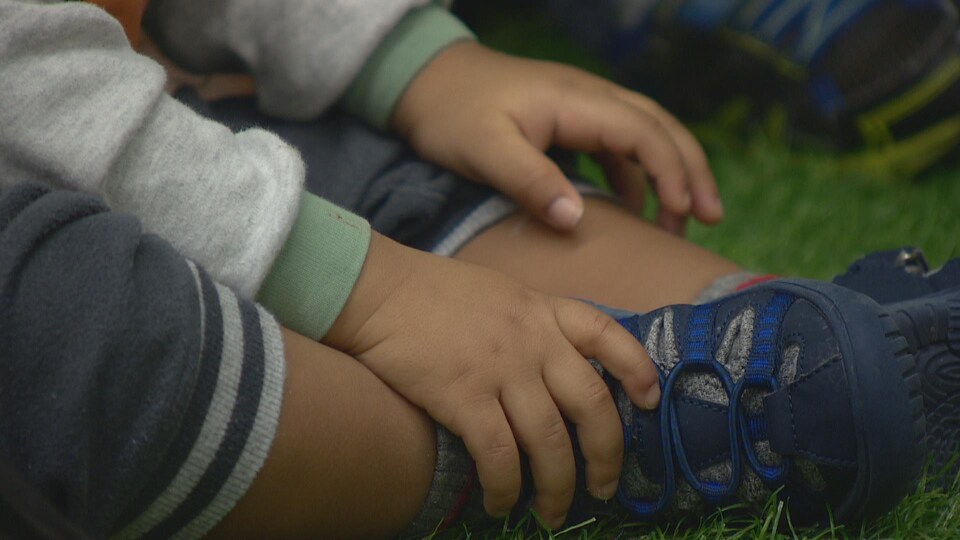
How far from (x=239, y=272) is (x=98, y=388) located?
128 mm

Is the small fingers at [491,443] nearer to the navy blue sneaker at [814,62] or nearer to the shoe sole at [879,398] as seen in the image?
the shoe sole at [879,398]

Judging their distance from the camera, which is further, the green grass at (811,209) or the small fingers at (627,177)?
the green grass at (811,209)

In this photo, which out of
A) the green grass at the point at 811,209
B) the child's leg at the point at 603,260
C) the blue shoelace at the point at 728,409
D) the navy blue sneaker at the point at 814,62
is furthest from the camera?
the navy blue sneaker at the point at 814,62

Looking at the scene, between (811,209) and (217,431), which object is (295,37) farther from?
(811,209)

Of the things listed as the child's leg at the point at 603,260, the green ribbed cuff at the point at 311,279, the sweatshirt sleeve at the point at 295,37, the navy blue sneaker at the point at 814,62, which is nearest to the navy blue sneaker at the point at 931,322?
the child's leg at the point at 603,260

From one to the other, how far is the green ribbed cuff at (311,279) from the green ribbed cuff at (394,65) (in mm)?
289

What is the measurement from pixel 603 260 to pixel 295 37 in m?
0.33

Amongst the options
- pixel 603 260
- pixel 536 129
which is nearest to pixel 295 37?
pixel 536 129

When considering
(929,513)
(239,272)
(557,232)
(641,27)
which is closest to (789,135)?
(641,27)

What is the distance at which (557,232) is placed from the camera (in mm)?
877

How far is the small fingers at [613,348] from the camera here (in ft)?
2.19

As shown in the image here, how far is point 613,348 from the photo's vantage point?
669mm

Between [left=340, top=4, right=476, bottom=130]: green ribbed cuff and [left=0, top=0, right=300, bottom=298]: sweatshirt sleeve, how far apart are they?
0.27 metres

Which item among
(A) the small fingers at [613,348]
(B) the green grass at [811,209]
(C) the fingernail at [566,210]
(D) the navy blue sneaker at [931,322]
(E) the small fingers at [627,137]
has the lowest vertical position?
(B) the green grass at [811,209]
